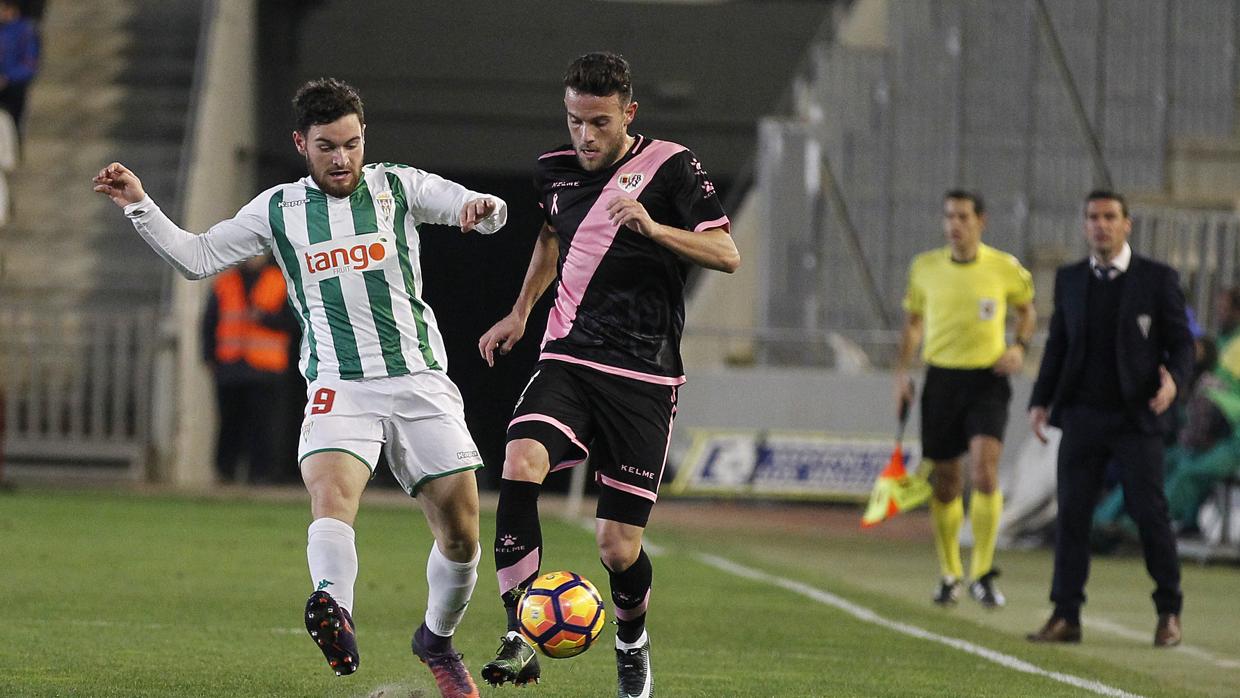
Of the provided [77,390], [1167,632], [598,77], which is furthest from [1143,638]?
[77,390]

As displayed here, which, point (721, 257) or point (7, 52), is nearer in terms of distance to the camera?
point (721, 257)

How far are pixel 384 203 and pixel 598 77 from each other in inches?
31.5

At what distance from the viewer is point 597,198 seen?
6.70m

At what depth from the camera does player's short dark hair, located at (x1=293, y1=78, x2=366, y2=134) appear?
6.25 meters

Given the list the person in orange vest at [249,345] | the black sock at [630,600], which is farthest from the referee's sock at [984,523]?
the person in orange vest at [249,345]

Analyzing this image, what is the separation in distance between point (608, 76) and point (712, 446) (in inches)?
427

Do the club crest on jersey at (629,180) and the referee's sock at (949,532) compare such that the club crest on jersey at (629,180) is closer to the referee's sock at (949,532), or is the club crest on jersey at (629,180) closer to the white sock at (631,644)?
the white sock at (631,644)

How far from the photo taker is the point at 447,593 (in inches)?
254

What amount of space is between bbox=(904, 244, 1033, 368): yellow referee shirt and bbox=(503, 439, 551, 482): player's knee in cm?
Answer: 552

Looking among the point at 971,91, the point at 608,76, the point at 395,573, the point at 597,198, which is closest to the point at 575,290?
the point at 597,198

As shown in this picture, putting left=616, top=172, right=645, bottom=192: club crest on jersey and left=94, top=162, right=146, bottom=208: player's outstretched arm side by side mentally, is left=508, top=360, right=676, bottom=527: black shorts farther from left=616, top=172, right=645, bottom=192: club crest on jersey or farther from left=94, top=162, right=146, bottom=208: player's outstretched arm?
left=94, top=162, right=146, bottom=208: player's outstretched arm

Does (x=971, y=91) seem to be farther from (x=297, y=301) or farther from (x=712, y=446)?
(x=297, y=301)

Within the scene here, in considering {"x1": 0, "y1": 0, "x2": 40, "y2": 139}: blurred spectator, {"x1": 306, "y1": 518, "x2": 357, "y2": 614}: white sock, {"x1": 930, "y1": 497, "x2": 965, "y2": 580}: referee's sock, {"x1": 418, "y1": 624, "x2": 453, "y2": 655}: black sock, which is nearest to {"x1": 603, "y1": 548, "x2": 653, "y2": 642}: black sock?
{"x1": 418, "y1": 624, "x2": 453, "y2": 655}: black sock

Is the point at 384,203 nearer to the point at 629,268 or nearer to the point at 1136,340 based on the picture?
the point at 629,268
